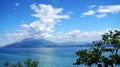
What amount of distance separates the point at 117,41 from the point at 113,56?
2740 millimetres

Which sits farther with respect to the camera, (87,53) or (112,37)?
A: (87,53)

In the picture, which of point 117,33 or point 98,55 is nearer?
point 117,33

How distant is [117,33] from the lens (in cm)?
3438

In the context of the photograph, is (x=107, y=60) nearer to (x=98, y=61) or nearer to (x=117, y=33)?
(x=98, y=61)

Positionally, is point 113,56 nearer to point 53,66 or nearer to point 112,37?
point 112,37

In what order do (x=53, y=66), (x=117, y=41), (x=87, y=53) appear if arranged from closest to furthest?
(x=117, y=41)
(x=87, y=53)
(x=53, y=66)

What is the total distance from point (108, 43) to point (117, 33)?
6.97ft

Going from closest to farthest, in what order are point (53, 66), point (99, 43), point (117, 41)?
1. point (117, 41)
2. point (99, 43)
3. point (53, 66)

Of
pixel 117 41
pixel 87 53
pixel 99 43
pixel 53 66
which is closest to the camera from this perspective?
pixel 117 41

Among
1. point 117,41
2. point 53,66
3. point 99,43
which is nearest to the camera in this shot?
point 117,41

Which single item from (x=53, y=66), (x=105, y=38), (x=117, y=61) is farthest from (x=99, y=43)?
(x=53, y=66)

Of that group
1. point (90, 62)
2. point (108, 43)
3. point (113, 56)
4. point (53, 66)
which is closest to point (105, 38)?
point (108, 43)

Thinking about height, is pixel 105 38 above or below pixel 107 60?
above

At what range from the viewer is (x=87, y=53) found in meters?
38.8
